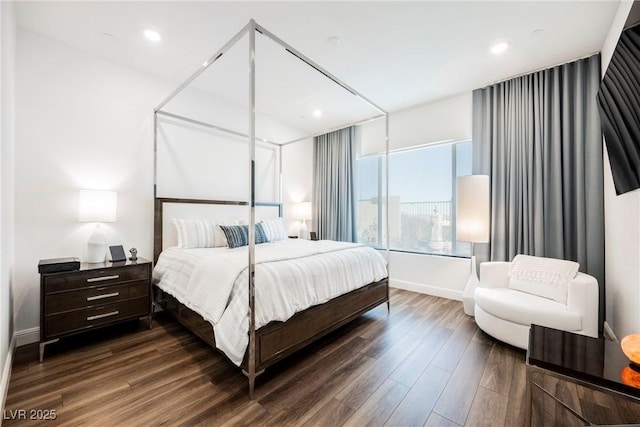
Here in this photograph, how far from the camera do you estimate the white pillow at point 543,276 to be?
7.80ft

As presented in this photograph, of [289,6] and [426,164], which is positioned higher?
[289,6]

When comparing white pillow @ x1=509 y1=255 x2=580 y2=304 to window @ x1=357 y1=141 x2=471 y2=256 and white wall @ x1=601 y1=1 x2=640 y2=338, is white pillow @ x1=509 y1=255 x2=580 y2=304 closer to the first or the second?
white wall @ x1=601 y1=1 x2=640 y2=338

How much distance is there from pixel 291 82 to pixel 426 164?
7.71 ft

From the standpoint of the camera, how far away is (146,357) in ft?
7.14

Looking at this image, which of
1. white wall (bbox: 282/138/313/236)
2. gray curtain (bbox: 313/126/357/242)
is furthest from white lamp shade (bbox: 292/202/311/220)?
gray curtain (bbox: 313/126/357/242)

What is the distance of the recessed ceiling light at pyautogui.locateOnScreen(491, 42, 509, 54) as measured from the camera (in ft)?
8.36

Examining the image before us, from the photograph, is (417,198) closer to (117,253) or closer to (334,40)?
(334,40)

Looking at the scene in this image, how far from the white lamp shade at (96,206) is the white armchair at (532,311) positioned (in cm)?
371

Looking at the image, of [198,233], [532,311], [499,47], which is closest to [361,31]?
[499,47]

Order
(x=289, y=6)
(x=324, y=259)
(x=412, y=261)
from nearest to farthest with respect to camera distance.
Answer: (x=289, y=6), (x=324, y=259), (x=412, y=261)

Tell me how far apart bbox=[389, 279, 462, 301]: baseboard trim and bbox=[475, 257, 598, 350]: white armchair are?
1027 millimetres

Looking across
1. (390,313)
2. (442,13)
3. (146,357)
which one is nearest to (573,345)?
(390,313)

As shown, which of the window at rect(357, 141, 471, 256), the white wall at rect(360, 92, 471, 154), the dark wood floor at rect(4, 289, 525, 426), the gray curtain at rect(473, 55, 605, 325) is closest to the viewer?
the dark wood floor at rect(4, 289, 525, 426)

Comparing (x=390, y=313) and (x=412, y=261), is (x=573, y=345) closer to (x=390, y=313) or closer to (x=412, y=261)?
(x=390, y=313)
